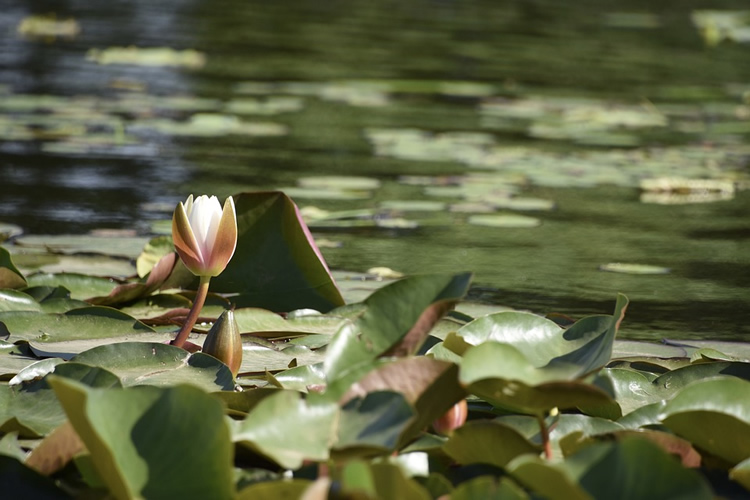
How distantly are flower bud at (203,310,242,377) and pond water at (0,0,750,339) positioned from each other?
78 centimetres

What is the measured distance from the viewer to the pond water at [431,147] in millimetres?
2354

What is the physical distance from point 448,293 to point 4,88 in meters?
4.27

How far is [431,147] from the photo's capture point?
3920 millimetres

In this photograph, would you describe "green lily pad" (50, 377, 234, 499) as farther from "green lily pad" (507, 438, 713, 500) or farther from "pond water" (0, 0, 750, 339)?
"pond water" (0, 0, 750, 339)

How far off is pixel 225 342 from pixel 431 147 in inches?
109

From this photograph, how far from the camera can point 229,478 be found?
85 centimetres

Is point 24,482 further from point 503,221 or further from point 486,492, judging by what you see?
point 503,221

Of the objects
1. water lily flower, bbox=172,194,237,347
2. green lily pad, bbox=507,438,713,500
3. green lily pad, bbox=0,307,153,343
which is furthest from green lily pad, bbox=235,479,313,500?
green lily pad, bbox=0,307,153,343

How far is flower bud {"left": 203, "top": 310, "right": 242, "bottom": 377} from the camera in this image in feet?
3.98

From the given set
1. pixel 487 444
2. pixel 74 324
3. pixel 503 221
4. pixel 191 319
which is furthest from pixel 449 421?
pixel 503 221

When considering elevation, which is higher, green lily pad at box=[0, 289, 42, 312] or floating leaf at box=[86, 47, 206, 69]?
green lily pad at box=[0, 289, 42, 312]

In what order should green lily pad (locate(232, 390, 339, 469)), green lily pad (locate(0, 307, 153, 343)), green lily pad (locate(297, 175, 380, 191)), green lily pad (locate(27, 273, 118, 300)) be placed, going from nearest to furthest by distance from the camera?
green lily pad (locate(232, 390, 339, 469)) → green lily pad (locate(0, 307, 153, 343)) → green lily pad (locate(27, 273, 118, 300)) → green lily pad (locate(297, 175, 380, 191))

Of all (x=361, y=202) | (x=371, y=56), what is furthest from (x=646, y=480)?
(x=371, y=56)

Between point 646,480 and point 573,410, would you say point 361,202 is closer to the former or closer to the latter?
point 573,410
